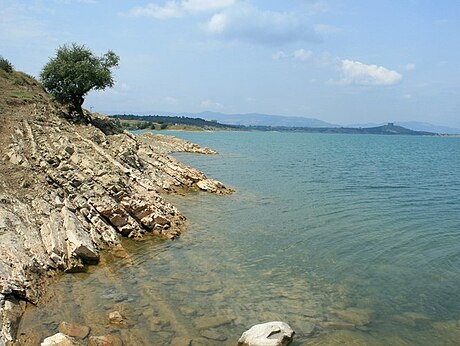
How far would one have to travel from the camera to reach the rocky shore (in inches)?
565

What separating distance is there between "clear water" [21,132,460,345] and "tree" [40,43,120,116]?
21.0 m

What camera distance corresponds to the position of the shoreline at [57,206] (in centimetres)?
1427

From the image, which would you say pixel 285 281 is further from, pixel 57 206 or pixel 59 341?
pixel 57 206

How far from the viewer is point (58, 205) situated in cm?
1955

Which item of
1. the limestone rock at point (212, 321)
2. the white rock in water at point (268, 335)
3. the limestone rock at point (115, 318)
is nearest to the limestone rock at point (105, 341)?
the limestone rock at point (115, 318)

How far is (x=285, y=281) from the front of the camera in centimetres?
1647

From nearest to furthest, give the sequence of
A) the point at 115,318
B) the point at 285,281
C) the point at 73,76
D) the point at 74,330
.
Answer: the point at 74,330 < the point at 115,318 < the point at 285,281 < the point at 73,76

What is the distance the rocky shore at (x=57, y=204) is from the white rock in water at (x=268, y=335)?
6.48m

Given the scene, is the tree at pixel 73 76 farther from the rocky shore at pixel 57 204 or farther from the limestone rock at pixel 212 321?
the limestone rock at pixel 212 321

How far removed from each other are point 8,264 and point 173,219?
10795mm

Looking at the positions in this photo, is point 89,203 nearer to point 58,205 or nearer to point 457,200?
point 58,205

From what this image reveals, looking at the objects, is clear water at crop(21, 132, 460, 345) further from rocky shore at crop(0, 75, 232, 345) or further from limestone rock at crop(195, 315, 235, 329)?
rocky shore at crop(0, 75, 232, 345)

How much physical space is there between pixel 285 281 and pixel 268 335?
5.18 meters

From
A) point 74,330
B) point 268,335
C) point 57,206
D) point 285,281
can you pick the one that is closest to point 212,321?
point 268,335
